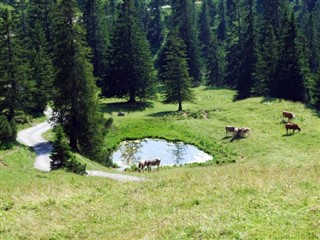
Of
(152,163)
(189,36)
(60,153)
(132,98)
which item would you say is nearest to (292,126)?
(152,163)

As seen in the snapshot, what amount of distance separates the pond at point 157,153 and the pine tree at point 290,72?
22673 mm

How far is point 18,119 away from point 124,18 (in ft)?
98.0

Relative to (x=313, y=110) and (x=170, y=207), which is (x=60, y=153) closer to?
(x=170, y=207)

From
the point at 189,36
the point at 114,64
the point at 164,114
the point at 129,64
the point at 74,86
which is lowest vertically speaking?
the point at 164,114

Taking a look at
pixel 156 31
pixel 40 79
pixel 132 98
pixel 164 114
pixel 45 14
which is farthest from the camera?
pixel 156 31

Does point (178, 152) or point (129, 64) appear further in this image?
point (129, 64)

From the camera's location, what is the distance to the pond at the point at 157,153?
46.8m

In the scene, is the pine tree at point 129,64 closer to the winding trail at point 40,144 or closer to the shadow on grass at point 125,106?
the shadow on grass at point 125,106

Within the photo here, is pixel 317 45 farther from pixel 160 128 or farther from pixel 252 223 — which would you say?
pixel 252 223

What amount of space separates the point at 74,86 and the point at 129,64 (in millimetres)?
33449

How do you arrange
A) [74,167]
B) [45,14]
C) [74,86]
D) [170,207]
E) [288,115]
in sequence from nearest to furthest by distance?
[170,207] < [74,167] < [74,86] < [288,115] < [45,14]

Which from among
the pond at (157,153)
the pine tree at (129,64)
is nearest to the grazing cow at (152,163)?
the pond at (157,153)

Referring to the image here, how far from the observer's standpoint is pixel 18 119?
185 feet

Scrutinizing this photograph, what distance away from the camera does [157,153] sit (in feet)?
165
